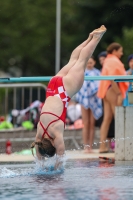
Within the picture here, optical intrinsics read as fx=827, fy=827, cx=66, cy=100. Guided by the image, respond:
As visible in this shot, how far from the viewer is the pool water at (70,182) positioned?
8555 millimetres

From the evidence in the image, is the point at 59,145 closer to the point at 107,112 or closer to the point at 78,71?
the point at 78,71

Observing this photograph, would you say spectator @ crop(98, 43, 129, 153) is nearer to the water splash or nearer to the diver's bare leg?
the diver's bare leg

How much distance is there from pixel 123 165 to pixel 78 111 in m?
7.91

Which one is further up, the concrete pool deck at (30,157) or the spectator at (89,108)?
the spectator at (89,108)

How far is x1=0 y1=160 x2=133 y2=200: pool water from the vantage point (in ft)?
28.1

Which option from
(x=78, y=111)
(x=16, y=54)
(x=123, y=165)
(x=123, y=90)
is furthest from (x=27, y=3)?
(x=123, y=165)

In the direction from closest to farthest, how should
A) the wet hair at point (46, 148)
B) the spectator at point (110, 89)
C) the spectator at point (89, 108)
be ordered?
the wet hair at point (46, 148) < the spectator at point (110, 89) < the spectator at point (89, 108)

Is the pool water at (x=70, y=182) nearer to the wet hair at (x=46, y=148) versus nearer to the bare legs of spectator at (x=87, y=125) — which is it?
the wet hair at (x=46, y=148)

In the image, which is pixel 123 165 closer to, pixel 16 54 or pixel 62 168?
pixel 62 168

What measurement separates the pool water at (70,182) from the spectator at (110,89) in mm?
2693

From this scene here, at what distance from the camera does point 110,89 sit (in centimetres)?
1501

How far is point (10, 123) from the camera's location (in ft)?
62.9

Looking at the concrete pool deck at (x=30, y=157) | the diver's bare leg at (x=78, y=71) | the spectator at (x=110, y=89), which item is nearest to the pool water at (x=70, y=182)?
the concrete pool deck at (x=30, y=157)

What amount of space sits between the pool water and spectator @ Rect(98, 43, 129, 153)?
2.69m
